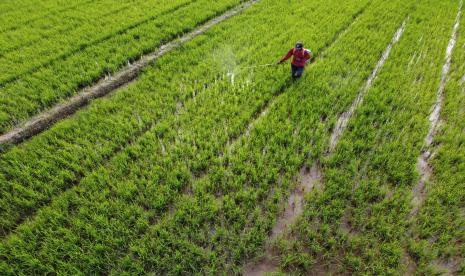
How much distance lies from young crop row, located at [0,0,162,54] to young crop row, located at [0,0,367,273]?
212 cm

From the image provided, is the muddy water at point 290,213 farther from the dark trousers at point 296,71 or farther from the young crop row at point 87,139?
the young crop row at point 87,139

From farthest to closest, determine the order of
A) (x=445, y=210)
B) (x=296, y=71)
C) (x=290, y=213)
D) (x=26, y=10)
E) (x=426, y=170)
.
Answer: (x=26, y=10)
(x=296, y=71)
(x=426, y=170)
(x=290, y=213)
(x=445, y=210)

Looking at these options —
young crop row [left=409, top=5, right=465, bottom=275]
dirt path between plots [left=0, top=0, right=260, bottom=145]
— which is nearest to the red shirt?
young crop row [left=409, top=5, right=465, bottom=275]

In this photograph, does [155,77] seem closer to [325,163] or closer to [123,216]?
[123,216]

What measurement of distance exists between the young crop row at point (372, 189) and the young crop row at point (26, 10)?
7826 millimetres

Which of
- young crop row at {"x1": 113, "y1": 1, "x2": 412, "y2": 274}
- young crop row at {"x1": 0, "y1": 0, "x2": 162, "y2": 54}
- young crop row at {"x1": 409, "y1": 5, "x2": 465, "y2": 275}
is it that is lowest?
young crop row at {"x1": 409, "y1": 5, "x2": 465, "y2": 275}

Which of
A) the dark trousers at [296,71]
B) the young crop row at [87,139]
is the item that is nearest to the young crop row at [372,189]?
the dark trousers at [296,71]

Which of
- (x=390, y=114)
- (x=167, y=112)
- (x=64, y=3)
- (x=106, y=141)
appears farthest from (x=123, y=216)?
(x=64, y=3)

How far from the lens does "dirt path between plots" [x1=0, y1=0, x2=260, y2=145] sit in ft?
11.9

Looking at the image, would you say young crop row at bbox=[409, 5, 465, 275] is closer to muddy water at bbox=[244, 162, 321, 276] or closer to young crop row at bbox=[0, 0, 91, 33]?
muddy water at bbox=[244, 162, 321, 276]

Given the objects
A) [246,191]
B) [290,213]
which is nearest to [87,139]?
[246,191]

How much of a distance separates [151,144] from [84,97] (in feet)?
5.84

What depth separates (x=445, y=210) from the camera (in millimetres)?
2592

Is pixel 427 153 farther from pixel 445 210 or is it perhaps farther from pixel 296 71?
pixel 296 71
